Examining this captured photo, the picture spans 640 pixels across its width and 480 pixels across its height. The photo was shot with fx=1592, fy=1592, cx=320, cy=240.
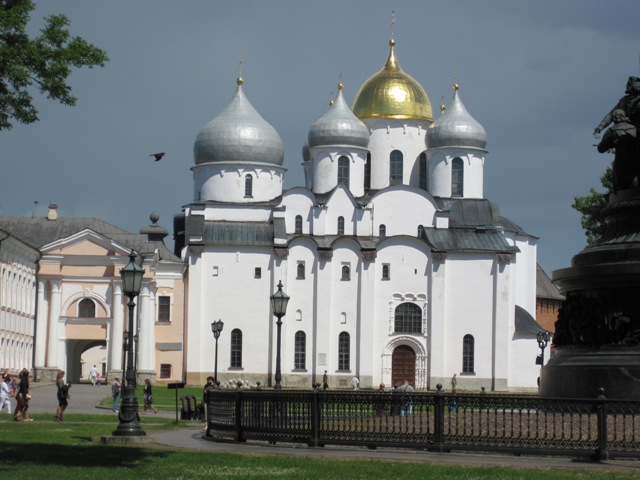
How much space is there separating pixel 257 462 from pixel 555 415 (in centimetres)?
481

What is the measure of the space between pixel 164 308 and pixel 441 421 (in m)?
63.3

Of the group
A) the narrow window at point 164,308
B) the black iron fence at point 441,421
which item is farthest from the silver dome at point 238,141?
the black iron fence at point 441,421

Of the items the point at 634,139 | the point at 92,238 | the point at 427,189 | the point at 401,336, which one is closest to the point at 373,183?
the point at 427,189

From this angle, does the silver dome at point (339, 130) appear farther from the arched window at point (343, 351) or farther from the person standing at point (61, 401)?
the person standing at point (61, 401)

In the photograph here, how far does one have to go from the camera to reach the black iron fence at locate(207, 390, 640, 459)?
79.9 feet

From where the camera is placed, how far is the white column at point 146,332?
281ft

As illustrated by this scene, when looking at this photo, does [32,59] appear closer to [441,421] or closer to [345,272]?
[441,421]

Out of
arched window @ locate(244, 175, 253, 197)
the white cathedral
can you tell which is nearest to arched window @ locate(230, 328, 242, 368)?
the white cathedral

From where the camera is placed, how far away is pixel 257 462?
23.8m

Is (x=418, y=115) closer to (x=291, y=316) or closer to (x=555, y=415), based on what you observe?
(x=291, y=316)

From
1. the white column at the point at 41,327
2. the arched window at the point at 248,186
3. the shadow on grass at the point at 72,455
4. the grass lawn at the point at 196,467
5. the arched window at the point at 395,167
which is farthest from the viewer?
the arched window at the point at 395,167

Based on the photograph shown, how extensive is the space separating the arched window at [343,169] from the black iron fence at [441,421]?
64.1 metres

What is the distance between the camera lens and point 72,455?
25.2 metres

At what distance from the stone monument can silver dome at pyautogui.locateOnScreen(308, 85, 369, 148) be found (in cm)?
6345
